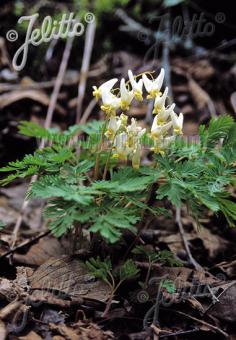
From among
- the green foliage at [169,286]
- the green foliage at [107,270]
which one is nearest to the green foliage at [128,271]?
the green foliage at [107,270]

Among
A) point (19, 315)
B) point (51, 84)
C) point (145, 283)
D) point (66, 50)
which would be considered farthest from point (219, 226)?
point (66, 50)

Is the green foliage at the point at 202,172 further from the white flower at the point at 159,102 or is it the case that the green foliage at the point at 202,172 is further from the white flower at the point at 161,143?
the white flower at the point at 159,102

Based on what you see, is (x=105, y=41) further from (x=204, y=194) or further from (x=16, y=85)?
(x=204, y=194)

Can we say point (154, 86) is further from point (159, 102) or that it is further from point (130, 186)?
point (130, 186)

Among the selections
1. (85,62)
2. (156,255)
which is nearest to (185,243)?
(156,255)

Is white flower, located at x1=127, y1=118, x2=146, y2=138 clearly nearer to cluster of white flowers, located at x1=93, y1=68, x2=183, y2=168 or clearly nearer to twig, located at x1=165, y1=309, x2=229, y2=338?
cluster of white flowers, located at x1=93, y1=68, x2=183, y2=168

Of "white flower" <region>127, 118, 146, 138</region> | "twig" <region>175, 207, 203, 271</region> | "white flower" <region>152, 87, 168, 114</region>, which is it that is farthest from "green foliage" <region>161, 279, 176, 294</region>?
"white flower" <region>152, 87, 168, 114</region>
